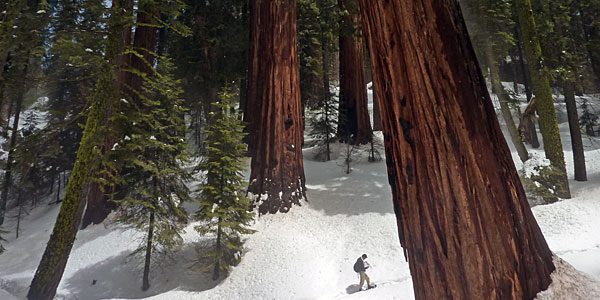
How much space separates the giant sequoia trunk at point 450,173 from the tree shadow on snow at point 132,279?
6119mm

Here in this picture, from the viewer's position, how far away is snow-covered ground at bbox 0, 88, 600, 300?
5.80 meters

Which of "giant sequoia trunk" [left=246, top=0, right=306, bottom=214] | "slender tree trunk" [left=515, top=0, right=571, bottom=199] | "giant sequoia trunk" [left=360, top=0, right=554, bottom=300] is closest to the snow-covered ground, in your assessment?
"giant sequoia trunk" [left=246, top=0, right=306, bottom=214]

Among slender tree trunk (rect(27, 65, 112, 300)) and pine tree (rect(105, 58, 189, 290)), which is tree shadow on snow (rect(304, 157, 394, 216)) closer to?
pine tree (rect(105, 58, 189, 290))

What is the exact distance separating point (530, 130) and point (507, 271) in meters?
18.1

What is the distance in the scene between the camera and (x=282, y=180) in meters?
8.08

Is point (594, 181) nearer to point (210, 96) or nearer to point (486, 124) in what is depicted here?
point (486, 124)

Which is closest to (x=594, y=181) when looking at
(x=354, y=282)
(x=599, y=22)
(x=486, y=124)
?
(x=599, y=22)

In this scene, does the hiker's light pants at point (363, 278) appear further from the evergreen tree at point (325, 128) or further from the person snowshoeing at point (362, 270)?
the evergreen tree at point (325, 128)

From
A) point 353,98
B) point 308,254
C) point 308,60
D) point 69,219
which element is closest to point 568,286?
point 308,254

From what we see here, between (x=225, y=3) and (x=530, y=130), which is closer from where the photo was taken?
(x=225, y=3)

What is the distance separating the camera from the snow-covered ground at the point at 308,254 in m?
5.80

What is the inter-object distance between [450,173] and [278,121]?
6829mm

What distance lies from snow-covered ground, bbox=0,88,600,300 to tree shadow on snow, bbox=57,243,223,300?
3cm

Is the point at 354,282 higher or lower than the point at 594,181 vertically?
lower
